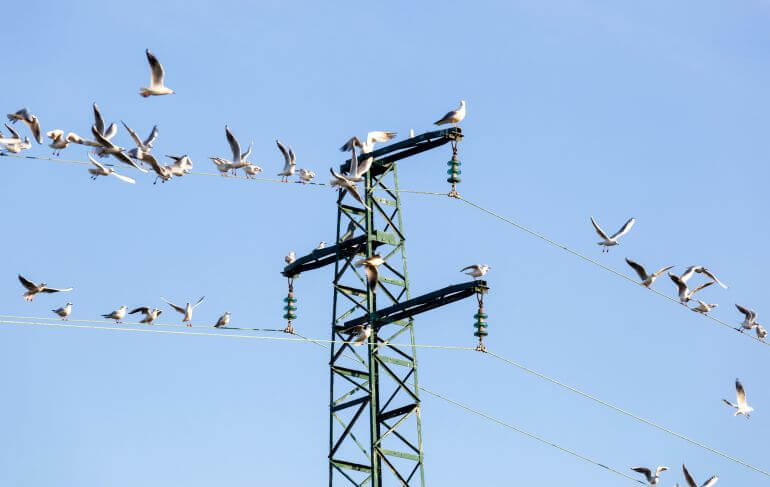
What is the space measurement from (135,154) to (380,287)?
6072 millimetres

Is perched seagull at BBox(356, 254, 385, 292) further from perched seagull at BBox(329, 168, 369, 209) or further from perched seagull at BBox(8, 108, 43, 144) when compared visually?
perched seagull at BBox(8, 108, 43, 144)

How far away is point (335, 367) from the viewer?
133ft

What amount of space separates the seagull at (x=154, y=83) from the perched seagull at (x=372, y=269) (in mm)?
5612

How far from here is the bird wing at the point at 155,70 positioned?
41.4m

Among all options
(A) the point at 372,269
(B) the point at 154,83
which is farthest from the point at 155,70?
(A) the point at 372,269

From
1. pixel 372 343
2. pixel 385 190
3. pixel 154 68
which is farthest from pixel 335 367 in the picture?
pixel 154 68

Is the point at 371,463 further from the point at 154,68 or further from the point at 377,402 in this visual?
the point at 154,68

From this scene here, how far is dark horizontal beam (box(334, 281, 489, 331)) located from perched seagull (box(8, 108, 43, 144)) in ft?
27.8

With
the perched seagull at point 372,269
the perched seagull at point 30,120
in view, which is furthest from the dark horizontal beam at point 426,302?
the perched seagull at point 30,120

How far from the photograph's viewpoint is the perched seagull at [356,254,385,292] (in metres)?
40.5

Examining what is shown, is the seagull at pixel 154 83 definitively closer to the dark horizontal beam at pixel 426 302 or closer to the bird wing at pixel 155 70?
the bird wing at pixel 155 70

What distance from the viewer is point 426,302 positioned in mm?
38906

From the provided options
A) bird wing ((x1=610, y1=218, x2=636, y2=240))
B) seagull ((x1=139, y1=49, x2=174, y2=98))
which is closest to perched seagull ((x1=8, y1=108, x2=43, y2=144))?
seagull ((x1=139, y1=49, x2=174, y2=98))

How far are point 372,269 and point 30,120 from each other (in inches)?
343
